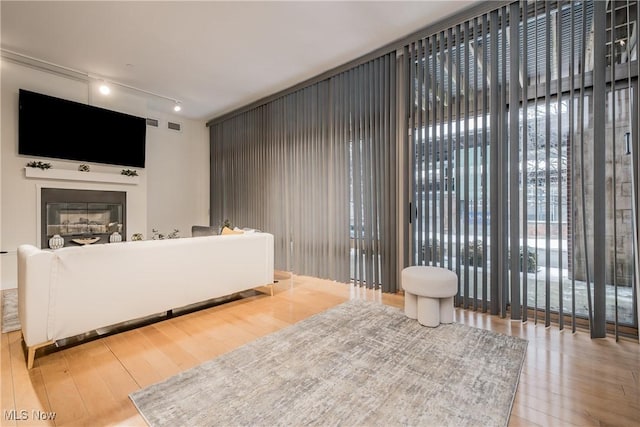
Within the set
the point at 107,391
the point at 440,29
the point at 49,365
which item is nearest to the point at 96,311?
the point at 49,365

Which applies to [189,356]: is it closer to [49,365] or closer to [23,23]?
[49,365]

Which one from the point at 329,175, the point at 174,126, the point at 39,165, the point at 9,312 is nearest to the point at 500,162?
the point at 329,175

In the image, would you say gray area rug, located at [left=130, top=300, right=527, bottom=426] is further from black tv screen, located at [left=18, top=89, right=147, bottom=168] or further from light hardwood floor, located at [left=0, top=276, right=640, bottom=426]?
black tv screen, located at [left=18, top=89, right=147, bottom=168]

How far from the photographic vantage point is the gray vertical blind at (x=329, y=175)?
143 inches

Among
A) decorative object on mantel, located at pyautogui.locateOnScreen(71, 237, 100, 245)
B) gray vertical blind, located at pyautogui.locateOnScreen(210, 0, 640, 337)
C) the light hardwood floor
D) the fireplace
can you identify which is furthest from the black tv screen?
gray vertical blind, located at pyautogui.locateOnScreen(210, 0, 640, 337)

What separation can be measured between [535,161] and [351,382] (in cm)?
249

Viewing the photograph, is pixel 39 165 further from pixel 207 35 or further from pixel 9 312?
pixel 207 35

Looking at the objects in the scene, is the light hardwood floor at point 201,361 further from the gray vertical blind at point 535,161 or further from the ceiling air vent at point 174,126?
the ceiling air vent at point 174,126

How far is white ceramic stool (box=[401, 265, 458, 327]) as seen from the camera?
2477 millimetres

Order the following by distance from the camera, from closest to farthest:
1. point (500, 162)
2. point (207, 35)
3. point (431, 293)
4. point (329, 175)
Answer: point (431, 293) → point (500, 162) → point (207, 35) → point (329, 175)

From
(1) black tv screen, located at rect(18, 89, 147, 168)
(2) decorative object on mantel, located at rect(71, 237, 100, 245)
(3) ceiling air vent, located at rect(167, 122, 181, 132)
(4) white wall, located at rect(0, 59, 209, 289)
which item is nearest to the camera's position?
(4) white wall, located at rect(0, 59, 209, 289)

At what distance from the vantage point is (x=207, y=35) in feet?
11.1

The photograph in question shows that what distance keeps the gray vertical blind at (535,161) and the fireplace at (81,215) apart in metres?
4.92

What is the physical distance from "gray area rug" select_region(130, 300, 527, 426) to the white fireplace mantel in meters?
4.19
